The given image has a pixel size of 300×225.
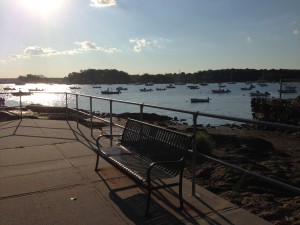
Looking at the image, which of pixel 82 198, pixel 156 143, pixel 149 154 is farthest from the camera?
pixel 149 154

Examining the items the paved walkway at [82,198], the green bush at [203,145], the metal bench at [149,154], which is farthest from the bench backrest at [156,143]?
the green bush at [203,145]

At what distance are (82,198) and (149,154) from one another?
1.15m

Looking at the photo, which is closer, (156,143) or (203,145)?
(156,143)

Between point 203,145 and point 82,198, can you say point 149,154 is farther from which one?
point 203,145

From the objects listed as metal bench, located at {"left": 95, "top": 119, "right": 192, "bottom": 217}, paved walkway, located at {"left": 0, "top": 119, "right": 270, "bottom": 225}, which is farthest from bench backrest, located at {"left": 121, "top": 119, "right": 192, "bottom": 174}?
paved walkway, located at {"left": 0, "top": 119, "right": 270, "bottom": 225}

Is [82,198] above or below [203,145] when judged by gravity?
above

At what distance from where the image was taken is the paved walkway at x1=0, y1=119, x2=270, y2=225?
441cm

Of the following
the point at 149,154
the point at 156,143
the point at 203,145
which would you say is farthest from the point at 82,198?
the point at 203,145

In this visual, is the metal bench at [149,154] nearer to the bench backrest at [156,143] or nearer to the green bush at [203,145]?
the bench backrest at [156,143]

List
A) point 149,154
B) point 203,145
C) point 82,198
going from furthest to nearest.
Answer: point 203,145, point 149,154, point 82,198

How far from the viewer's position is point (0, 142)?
9.34m

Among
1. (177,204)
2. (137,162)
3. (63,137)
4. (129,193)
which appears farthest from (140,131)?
(63,137)

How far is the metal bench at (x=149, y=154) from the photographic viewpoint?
4.59m

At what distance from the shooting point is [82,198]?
16.7 ft
